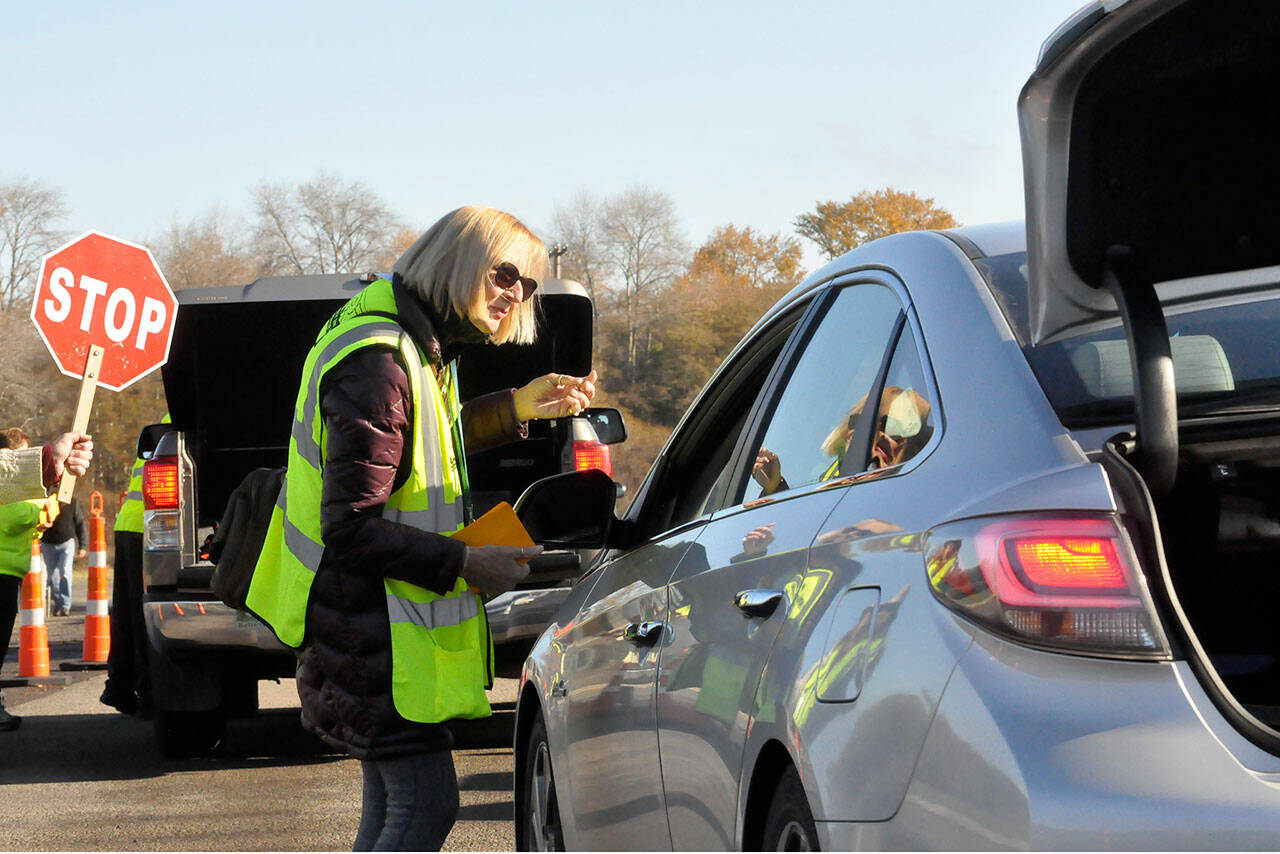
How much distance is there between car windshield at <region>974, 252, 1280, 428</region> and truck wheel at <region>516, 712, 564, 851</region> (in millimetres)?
2062

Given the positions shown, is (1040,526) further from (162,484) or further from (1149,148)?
(162,484)

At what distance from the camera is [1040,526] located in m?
2.01

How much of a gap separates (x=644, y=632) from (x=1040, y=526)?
1.39m

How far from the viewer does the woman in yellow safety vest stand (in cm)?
342

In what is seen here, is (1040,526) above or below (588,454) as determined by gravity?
below

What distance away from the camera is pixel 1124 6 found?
2.03 metres

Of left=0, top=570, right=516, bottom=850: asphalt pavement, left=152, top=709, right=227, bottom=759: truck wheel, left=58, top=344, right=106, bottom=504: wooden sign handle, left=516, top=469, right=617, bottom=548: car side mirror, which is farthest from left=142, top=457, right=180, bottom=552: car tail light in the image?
left=516, top=469, right=617, bottom=548: car side mirror

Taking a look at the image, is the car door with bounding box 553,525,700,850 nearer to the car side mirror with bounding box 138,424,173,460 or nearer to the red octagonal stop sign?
the red octagonal stop sign

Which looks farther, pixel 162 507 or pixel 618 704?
pixel 162 507

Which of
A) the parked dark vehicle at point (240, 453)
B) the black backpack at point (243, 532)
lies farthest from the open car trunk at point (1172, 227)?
the parked dark vehicle at point (240, 453)

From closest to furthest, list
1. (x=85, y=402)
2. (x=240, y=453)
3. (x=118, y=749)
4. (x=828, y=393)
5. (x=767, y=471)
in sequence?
(x=828, y=393)
(x=767, y=471)
(x=85, y=402)
(x=118, y=749)
(x=240, y=453)

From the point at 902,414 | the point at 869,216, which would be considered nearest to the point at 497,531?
the point at 902,414

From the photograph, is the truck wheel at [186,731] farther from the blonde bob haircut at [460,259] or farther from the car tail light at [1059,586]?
the car tail light at [1059,586]

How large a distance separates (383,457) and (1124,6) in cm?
189
